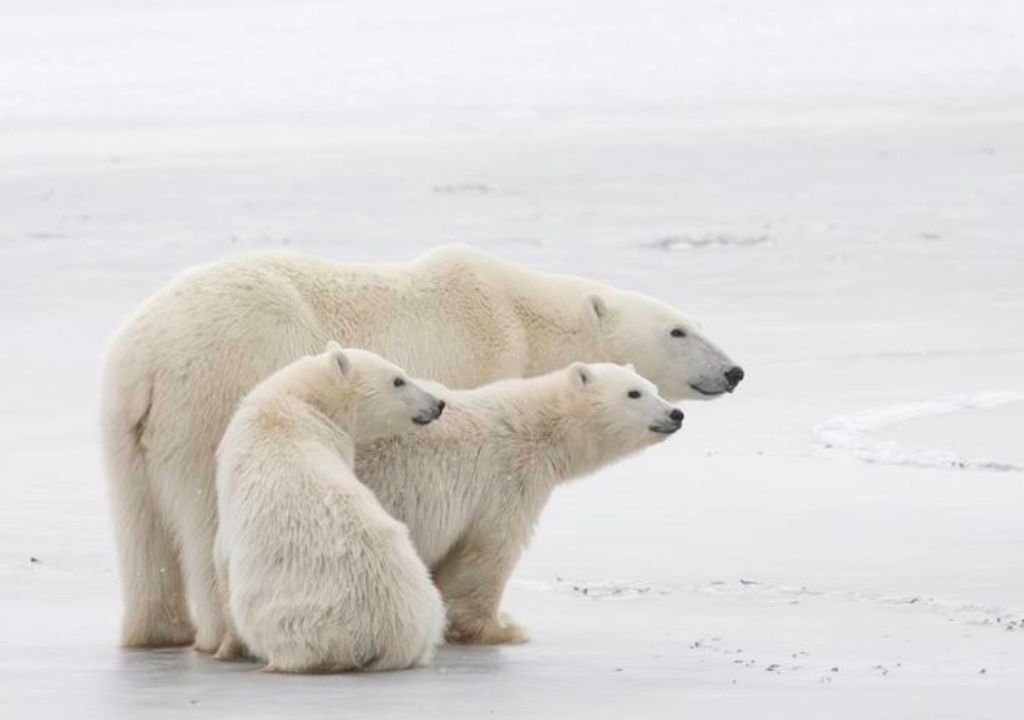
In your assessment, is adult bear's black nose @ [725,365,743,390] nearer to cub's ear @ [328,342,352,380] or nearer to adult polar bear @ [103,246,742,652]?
adult polar bear @ [103,246,742,652]

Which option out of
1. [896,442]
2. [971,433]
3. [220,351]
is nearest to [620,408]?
[220,351]

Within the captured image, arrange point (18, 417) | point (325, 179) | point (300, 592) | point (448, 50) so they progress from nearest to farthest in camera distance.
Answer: point (300, 592), point (18, 417), point (325, 179), point (448, 50)

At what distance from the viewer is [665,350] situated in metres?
6.58

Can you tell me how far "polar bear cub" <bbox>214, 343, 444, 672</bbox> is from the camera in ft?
16.4

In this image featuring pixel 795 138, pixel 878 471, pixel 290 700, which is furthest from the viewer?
pixel 795 138

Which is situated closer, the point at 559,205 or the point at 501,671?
the point at 501,671

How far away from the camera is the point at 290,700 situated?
4590 millimetres

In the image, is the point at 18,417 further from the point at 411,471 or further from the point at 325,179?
the point at 325,179

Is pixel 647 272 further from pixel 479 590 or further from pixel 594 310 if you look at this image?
pixel 479 590

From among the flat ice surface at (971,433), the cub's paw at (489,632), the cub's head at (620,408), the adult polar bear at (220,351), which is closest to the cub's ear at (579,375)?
the cub's head at (620,408)

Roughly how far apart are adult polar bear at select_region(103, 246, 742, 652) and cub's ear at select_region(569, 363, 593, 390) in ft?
0.97

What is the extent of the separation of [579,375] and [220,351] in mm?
980

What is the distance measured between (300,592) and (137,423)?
0.82 m

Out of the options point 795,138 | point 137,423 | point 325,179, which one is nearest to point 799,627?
point 137,423
